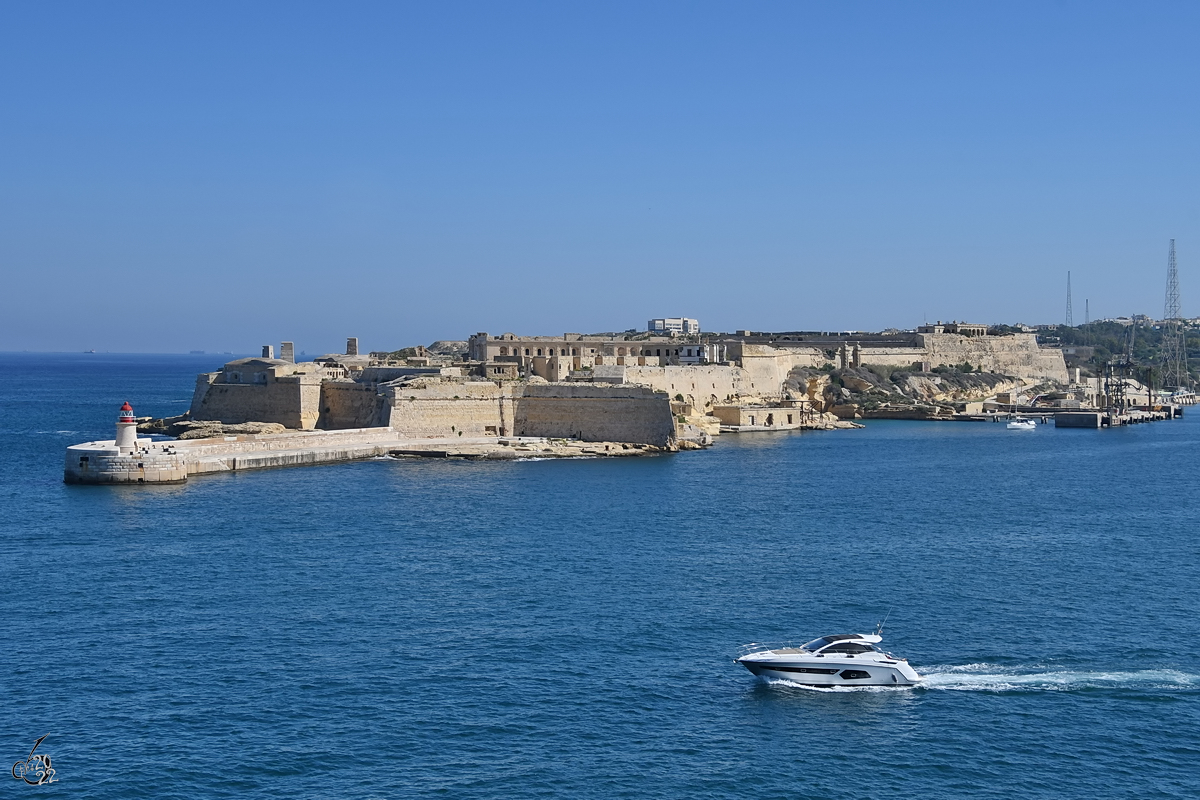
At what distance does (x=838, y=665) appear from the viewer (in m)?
13.7

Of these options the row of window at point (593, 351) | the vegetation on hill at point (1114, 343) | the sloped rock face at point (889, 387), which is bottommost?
the sloped rock face at point (889, 387)

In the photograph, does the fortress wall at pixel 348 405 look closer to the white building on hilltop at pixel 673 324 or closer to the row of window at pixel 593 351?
the row of window at pixel 593 351

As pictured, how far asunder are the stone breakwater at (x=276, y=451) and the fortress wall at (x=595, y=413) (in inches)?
18.0

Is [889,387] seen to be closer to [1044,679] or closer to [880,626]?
[880,626]

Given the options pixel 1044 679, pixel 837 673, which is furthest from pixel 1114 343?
pixel 837 673

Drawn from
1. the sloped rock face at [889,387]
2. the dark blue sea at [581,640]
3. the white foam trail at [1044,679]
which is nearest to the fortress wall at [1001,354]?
the sloped rock face at [889,387]

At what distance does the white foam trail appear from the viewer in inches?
529

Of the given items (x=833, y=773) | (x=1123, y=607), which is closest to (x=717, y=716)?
(x=833, y=773)

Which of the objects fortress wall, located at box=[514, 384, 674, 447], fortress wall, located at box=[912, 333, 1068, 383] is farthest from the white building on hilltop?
fortress wall, located at box=[514, 384, 674, 447]

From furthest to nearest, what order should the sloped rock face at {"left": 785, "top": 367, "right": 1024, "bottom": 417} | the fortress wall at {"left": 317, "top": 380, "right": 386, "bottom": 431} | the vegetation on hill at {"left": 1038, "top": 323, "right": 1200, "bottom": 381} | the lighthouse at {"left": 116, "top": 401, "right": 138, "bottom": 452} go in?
1. the vegetation on hill at {"left": 1038, "top": 323, "right": 1200, "bottom": 381}
2. the sloped rock face at {"left": 785, "top": 367, "right": 1024, "bottom": 417}
3. the fortress wall at {"left": 317, "top": 380, "right": 386, "bottom": 431}
4. the lighthouse at {"left": 116, "top": 401, "right": 138, "bottom": 452}

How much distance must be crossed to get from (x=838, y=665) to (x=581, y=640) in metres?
3.01

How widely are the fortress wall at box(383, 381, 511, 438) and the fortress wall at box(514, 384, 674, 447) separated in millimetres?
750

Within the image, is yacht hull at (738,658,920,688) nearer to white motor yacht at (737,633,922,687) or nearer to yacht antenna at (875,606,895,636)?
white motor yacht at (737,633,922,687)

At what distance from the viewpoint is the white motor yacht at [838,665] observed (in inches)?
535
